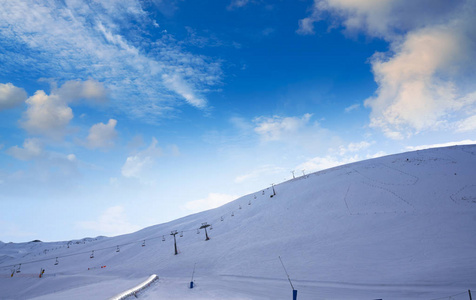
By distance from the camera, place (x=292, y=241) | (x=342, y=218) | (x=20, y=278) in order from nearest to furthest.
Answer: (x=292, y=241)
(x=342, y=218)
(x=20, y=278)

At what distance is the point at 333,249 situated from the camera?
2311 centimetres

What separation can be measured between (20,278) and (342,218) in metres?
57.4

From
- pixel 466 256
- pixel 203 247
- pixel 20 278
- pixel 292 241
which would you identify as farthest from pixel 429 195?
pixel 20 278

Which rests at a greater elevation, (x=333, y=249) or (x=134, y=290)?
(x=134, y=290)

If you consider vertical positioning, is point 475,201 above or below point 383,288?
above

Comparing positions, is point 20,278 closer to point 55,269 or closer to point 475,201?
point 55,269

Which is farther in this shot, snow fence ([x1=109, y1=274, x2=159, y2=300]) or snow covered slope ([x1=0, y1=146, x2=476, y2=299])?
snow covered slope ([x1=0, y1=146, x2=476, y2=299])

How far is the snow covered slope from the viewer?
55.2 ft

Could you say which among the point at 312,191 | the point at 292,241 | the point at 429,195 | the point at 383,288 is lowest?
the point at 383,288

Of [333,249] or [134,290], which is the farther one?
[333,249]

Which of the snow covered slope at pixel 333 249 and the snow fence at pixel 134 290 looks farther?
the snow covered slope at pixel 333 249

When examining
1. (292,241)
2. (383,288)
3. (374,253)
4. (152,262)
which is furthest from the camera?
(152,262)

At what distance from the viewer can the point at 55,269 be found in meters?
46.6

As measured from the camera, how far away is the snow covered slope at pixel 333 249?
16812mm
